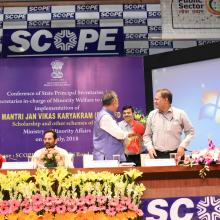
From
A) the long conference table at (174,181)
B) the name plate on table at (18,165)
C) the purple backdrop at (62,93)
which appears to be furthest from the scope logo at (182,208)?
the purple backdrop at (62,93)

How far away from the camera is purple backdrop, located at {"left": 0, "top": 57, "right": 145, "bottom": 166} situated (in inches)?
229

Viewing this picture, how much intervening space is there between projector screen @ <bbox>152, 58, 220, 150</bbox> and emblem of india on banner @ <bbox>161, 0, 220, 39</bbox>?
0.40 metres

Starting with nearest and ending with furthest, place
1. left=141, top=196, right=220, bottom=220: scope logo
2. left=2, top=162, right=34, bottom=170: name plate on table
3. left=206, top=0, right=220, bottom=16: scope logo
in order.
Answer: left=141, top=196, right=220, bottom=220: scope logo, left=2, top=162, right=34, bottom=170: name plate on table, left=206, top=0, right=220, bottom=16: scope logo

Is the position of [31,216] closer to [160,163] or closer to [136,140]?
[160,163]

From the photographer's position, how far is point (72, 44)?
20.2 ft

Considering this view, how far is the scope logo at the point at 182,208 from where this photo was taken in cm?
281

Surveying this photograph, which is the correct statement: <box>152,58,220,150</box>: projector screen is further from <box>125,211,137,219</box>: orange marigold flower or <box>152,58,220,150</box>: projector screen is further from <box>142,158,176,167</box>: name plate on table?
<box>125,211,137,219</box>: orange marigold flower

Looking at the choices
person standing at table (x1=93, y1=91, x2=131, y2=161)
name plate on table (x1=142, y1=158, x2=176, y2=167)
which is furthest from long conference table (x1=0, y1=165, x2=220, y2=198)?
person standing at table (x1=93, y1=91, x2=131, y2=161)

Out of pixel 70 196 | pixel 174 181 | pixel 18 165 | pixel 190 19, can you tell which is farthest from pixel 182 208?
pixel 190 19

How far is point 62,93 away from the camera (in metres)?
5.91

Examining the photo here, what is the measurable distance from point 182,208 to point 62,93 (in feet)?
11.0

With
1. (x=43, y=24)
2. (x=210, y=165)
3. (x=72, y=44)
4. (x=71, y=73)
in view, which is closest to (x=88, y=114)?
(x=71, y=73)

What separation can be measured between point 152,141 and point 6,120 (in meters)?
2.35

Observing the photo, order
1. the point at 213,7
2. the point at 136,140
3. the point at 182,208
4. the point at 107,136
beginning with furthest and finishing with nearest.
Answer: the point at 213,7 < the point at 136,140 < the point at 107,136 < the point at 182,208
